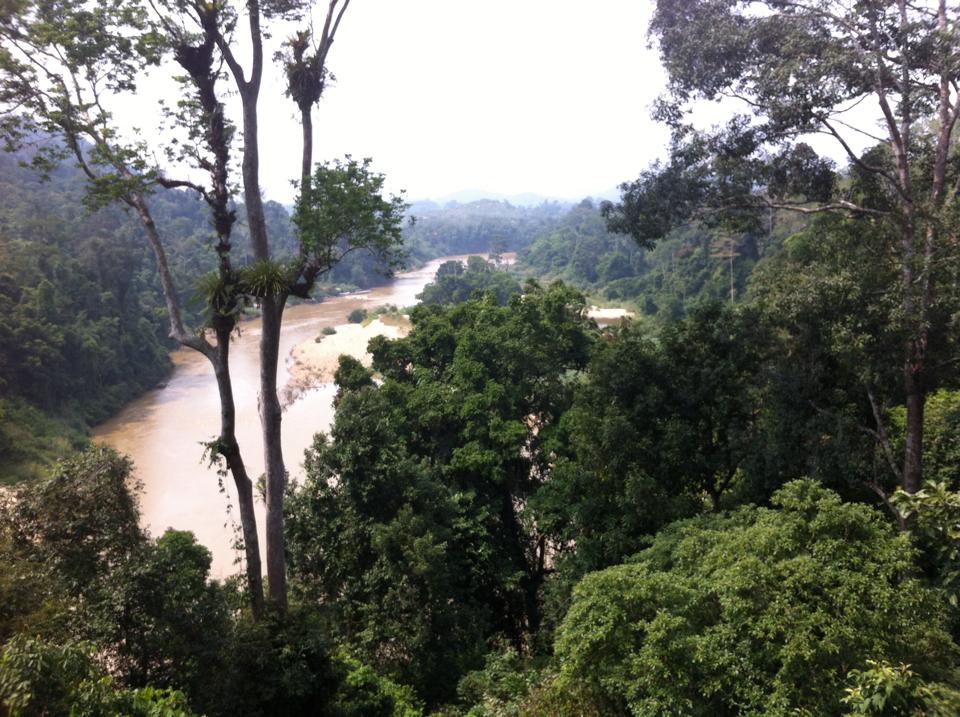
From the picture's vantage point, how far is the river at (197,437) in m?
17.0

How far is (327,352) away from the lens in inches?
1375

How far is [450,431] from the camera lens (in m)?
12.2

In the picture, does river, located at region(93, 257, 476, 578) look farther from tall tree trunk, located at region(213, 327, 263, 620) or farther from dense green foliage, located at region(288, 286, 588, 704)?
tall tree trunk, located at region(213, 327, 263, 620)

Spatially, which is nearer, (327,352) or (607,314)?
(327,352)

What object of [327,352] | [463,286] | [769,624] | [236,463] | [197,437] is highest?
[463,286]

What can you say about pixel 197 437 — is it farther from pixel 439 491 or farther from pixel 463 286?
pixel 463 286

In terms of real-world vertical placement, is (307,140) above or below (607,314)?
above

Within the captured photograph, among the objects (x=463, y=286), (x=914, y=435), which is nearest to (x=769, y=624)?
(x=914, y=435)

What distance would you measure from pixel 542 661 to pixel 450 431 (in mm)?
5087

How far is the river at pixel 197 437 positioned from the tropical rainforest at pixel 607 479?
297 cm

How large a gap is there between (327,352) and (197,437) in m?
11.8

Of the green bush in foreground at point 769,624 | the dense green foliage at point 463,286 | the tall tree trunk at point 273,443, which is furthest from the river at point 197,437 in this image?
the dense green foliage at point 463,286

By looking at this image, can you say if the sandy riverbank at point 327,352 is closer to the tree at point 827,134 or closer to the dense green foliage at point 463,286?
the dense green foliage at point 463,286

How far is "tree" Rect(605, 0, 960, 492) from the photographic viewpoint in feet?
21.8
